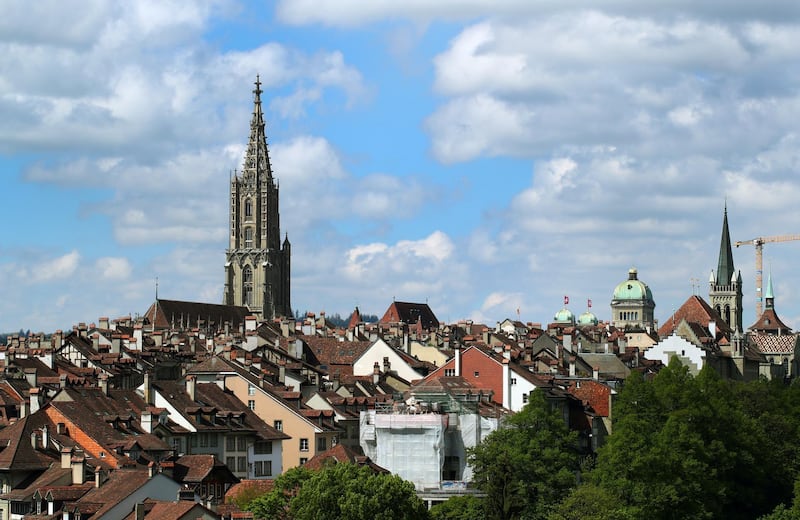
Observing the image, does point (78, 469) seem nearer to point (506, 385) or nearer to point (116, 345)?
point (506, 385)

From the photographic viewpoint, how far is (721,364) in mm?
185250

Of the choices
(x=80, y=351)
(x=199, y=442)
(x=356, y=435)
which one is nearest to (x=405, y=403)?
(x=356, y=435)

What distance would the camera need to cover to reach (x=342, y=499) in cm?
7838

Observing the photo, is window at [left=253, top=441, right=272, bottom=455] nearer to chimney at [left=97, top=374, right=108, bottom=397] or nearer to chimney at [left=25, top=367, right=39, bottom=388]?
chimney at [left=97, top=374, right=108, bottom=397]

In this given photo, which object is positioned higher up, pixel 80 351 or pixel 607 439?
pixel 80 351

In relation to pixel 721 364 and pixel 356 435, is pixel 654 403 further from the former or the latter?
pixel 721 364

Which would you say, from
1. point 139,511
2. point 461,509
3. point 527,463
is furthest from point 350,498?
point 527,463

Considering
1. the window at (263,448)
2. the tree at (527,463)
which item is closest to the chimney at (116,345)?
the window at (263,448)

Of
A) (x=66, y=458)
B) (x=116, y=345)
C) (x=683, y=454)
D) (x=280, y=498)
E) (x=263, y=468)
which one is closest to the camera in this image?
(x=280, y=498)

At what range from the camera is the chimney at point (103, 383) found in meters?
102

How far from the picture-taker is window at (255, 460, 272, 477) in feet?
346

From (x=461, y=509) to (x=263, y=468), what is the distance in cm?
1525

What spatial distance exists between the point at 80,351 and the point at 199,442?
3231 centimetres

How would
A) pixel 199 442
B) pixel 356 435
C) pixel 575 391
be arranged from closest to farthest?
pixel 199 442 → pixel 356 435 → pixel 575 391
